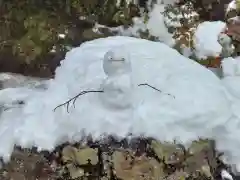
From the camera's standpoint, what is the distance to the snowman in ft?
9.19

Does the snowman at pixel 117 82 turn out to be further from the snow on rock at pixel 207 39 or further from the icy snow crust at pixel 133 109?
the snow on rock at pixel 207 39

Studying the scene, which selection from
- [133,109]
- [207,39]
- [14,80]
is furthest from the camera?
[207,39]

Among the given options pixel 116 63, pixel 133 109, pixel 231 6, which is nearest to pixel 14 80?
pixel 116 63

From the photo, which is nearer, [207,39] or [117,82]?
[117,82]

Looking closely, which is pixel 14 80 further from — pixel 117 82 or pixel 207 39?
pixel 207 39

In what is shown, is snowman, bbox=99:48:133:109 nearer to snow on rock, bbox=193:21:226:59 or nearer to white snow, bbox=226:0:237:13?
snow on rock, bbox=193:21:226:59

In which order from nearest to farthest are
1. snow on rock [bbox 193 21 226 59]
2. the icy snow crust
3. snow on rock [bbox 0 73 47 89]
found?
1. the icy snow crust
2. snow on rock [bbox 0 73 47 89]
3. snow on rock [bbox 193 21 226 59]

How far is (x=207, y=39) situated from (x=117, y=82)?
197cm

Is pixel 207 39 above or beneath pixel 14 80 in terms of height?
above

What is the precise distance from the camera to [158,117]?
2797 mm

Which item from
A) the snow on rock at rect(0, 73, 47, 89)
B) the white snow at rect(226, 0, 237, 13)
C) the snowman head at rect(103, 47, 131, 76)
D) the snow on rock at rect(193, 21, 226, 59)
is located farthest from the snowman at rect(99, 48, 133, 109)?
the white snow at rect(226, 0, 237, 13)

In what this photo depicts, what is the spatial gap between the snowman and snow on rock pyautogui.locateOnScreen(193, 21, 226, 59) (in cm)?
164

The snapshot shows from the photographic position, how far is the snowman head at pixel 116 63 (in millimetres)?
2848

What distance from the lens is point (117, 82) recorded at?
2.81 meters
